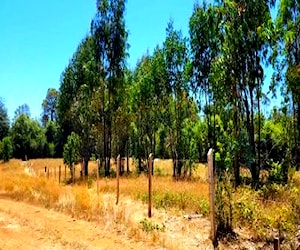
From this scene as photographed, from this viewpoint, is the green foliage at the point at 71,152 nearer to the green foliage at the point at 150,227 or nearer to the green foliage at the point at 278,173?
the green foliage at the point at 278,173

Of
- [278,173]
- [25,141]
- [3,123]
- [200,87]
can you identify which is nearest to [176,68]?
[200,87]

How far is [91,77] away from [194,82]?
456 inches

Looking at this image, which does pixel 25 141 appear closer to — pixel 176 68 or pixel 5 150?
pixel 5 150

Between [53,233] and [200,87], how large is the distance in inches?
677

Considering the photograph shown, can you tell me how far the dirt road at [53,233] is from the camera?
35.8ft

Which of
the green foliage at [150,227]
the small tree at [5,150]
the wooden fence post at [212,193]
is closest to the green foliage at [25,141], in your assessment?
the small tree at [5,150]

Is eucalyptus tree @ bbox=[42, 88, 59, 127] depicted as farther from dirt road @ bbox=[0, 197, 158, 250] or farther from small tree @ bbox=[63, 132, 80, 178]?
dirt road @ bbox=[0, 197, 158, 250]

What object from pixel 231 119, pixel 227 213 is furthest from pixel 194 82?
pixel 227 213

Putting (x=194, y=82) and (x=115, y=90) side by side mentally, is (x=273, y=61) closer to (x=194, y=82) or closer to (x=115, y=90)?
(x=194, y=82)

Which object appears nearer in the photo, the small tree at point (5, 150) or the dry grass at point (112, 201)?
the dry grass at point (112, 201)

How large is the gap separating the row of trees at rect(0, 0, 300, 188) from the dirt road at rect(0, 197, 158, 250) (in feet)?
27.2

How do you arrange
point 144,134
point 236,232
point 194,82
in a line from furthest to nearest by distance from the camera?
point 144,134 < point 194,82 < point 236,232

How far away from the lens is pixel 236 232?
11992 millimetres

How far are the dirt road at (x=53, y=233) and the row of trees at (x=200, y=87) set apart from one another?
828 cm
